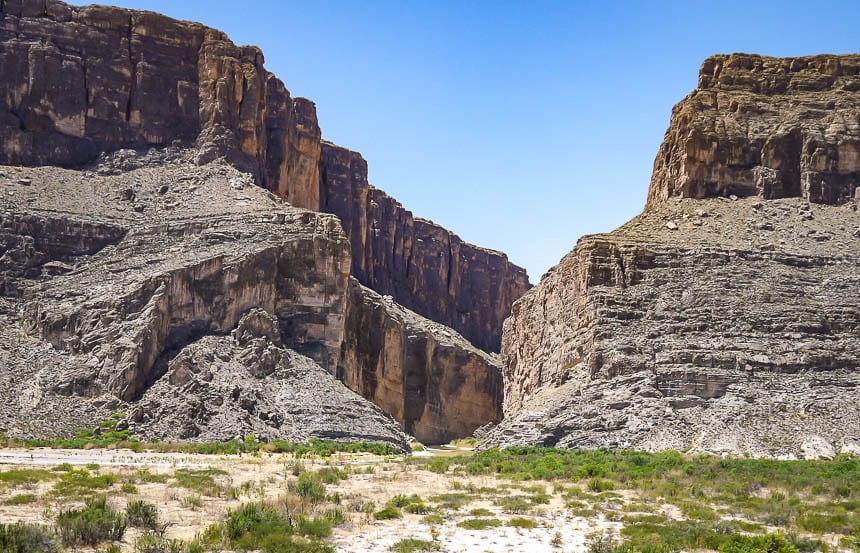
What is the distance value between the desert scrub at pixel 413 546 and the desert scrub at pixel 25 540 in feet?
24.8

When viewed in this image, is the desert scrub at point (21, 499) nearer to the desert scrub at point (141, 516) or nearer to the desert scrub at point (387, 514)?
the desert scrub at point (141, 516)

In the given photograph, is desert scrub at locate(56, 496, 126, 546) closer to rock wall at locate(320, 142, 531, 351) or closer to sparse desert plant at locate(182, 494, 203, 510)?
sparse desert plant at locate(182, 494, 203, 510)

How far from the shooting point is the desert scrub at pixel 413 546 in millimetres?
23797

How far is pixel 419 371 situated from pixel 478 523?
83929 millimetres

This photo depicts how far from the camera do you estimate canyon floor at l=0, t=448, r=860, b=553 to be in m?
24.6

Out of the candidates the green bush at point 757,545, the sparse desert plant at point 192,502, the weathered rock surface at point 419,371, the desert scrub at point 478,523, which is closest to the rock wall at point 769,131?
the weathered rock surface at point 419,371

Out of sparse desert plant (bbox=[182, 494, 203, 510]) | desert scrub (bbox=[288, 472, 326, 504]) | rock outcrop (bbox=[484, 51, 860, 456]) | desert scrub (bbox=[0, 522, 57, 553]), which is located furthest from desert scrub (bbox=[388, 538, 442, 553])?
rock outcrop (bbox=[484, 51, 860, 456])

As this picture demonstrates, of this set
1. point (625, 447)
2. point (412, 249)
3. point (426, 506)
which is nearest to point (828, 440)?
point (625, 447)

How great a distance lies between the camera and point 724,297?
211 ft

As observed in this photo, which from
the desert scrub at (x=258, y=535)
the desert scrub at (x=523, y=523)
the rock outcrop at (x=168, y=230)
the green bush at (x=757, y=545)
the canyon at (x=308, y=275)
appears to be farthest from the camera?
the rock outcrop at (x=168, y=230)

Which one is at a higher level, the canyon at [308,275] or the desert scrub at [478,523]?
the canyon at [308,275]

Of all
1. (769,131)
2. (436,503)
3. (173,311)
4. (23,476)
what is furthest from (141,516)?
(769,131)

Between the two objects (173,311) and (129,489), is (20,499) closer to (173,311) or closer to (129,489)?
(129,489)

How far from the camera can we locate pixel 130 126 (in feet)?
294
